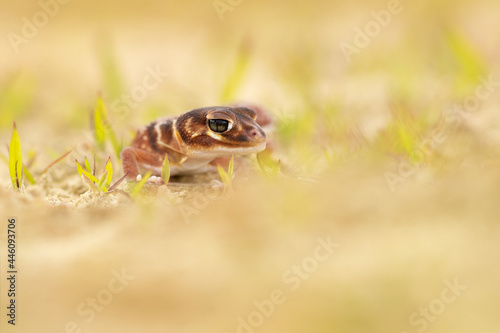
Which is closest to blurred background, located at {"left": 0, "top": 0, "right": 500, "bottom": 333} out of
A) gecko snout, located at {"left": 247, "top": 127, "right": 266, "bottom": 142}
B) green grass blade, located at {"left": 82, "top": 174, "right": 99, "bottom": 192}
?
green grass blade, located at {"left": 82, "top": 174, "right": 99, "bottom": 192}

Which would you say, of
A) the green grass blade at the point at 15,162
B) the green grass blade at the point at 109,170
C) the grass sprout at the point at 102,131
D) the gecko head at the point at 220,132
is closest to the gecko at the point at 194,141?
the gecko head at the point at 220,132

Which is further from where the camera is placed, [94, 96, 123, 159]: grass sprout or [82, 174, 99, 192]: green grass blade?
[94, 96, 123, 159]: grass sprout

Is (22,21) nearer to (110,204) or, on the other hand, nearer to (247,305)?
(110,204)

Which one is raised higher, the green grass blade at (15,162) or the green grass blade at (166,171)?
the green grass blade at (166,171)

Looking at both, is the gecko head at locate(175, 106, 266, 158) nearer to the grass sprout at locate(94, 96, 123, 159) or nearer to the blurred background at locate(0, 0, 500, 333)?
the blurred background at locate(0, 0, 500, 333)

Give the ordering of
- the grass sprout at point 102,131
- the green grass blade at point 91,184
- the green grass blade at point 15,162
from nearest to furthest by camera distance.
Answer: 1. the green grass blade at point 91,184
2. the green grass blade at point 15,162
3. the grass sprout at point 102,131

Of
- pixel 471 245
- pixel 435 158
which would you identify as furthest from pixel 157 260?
pixel 435 158

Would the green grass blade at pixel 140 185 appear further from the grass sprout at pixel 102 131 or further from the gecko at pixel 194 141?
the grass sprout at pixel 102 131
